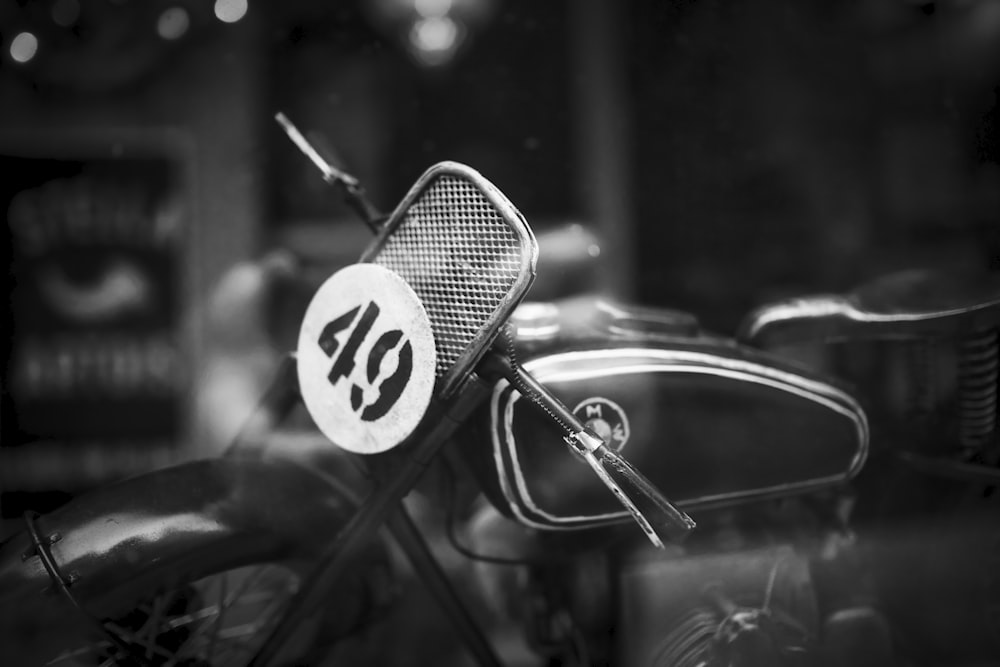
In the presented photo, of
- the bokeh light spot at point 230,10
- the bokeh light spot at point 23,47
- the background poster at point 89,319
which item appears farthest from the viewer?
the background poster at point 89,319

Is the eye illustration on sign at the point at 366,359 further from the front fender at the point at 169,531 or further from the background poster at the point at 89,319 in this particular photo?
the background poster at the point at 89,319

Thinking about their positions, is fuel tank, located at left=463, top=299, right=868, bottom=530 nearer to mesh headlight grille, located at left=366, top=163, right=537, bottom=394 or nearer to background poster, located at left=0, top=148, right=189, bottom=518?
mesh headlight grille, located at left=366, top=163, right=537, bottom=394

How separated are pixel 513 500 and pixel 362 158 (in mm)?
1831

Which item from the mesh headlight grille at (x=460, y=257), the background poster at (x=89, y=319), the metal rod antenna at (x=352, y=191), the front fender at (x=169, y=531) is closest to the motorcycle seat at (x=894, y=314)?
the mesh headlight grille at (x=460, y=257)

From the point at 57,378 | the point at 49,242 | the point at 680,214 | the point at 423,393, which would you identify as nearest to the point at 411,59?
the point at 680,214

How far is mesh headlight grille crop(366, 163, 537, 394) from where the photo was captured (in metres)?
0.84

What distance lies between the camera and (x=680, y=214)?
2.36m

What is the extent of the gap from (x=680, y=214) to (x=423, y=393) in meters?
1.71

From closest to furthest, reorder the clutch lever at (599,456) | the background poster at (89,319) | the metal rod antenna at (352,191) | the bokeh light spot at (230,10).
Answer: the clutch lever at (599,456) < the metal rod antenna at (352,191) < the bokeh light spot at (230,10) < the background poster at (89,319)

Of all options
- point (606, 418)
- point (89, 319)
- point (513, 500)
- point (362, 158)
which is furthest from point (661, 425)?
point (89, 319)

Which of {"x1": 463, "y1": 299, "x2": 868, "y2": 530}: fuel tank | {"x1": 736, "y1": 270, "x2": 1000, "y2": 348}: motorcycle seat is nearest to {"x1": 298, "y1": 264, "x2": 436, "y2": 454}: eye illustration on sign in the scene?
{"x1": 463, "y1": 299, "x2": 868, "y2": 530}: fuel tank

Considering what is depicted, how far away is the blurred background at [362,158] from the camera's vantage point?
2076 millimetres

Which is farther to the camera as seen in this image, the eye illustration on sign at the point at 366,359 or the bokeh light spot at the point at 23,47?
the bokeh light spot at the point at 23,47

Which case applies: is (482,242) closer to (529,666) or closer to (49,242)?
(529,666)
